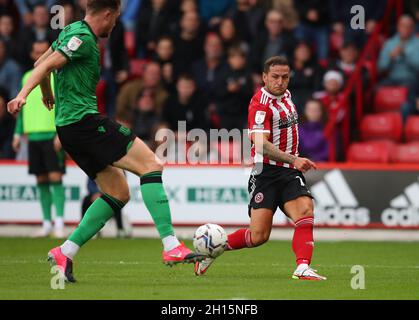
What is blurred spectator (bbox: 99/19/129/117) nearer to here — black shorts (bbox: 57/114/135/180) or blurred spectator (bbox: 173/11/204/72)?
blurred spectator (bbox: 173/11/204/72)

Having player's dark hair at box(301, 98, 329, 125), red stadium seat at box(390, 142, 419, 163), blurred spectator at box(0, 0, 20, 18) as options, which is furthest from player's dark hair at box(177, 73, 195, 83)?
blurred spectator at box(0, 0, 20, 18)

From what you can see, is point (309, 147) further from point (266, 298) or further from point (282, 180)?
point (266, 298)

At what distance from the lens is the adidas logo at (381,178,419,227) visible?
15539 millimetres

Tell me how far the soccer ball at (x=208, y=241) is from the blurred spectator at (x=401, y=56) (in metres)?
8.89

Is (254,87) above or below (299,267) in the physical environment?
above

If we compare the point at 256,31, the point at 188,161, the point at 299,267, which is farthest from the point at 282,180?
the point at 256,31

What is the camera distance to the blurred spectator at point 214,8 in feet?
65.5

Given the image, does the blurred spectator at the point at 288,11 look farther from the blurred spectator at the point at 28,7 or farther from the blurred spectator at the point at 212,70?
the blurred spectator at the point at 28,7

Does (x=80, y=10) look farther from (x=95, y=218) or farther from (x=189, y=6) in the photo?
(x=95, y=218)

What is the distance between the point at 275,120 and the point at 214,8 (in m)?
10.2

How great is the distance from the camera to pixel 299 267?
9.73 meters

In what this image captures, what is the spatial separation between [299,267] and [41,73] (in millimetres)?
2751

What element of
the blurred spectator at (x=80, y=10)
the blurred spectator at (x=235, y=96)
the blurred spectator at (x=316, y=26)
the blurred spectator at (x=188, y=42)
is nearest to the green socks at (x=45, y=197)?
the blurred spectator at (x=235, y=96)

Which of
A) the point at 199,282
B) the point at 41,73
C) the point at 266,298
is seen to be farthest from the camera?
the point at 199,282
